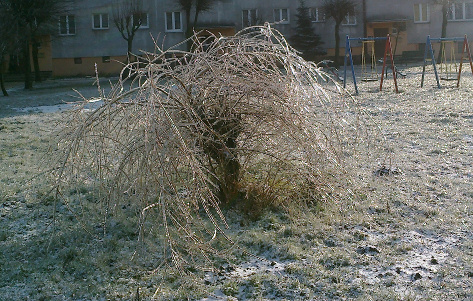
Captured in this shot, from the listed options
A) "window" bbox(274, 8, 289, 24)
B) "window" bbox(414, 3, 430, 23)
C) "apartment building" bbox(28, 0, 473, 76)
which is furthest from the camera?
"window" bbox(414, 3, 430, 23)

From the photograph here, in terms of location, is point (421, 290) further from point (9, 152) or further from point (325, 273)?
point (9, 152)

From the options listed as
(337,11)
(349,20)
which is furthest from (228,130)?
(349,20)

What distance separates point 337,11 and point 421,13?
7.83 m

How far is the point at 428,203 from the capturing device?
5.70 m

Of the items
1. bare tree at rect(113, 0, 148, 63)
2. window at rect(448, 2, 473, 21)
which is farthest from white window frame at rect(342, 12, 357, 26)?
bare tree at rect(113, 0, 148, 63)

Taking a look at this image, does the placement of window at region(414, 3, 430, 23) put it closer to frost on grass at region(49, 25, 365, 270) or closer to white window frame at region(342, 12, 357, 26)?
white window frame at region(342, 12, 357, 26)

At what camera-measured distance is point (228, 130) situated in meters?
5.32

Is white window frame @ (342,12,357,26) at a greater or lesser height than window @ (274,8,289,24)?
lesser

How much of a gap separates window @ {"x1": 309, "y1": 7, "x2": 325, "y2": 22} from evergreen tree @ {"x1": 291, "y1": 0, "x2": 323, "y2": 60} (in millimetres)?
1364

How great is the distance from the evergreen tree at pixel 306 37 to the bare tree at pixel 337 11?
1116mm

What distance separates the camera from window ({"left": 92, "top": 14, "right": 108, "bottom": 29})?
116 feet

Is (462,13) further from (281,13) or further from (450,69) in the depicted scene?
(450,69)

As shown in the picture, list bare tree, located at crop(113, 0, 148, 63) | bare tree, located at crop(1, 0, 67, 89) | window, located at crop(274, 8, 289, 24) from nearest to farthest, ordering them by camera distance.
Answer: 1. bare tree, located at crop(1, 0, 67, 89)
2. bare tree, located at crop(113, 0, 148, 63)
3. window, located at crop(274, 8, 289, 24)

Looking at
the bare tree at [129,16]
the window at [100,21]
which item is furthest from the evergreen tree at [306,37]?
the window at [100,21]
